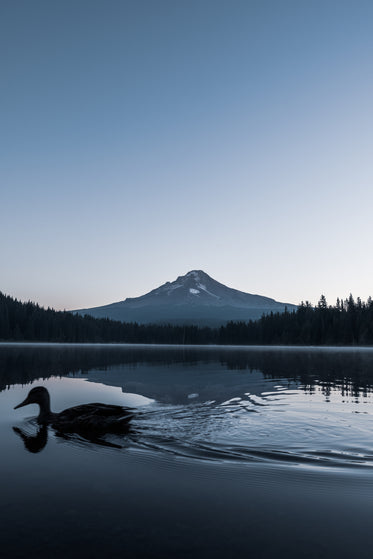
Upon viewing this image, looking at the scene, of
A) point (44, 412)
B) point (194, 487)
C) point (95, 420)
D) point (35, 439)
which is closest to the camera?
point (194, 487)

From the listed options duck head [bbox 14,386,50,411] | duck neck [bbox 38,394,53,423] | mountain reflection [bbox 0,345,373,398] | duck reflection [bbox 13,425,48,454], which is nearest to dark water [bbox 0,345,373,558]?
duck reflection [bbox 13,425,48,454]

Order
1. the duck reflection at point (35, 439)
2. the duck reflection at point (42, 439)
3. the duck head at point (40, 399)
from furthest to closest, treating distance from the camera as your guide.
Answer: the duck head at point (40, 399)
the duck reflection at point (42, 439)
the duck reflection at point (35, 439)

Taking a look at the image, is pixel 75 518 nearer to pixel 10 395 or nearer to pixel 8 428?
pixel 8 428

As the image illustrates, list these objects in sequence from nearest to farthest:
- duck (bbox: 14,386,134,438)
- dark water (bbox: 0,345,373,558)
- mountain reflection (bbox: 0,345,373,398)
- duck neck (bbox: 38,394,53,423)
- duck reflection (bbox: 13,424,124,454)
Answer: dark water (bbox: 0,345,373,558) < duck reflection (bbox: 13,424,124,454) < duck (bbox: 14,386,134,438) < duck neck (bbox: 38,394,53,423) < mountain reflection (bbox: 0,345,373,398)

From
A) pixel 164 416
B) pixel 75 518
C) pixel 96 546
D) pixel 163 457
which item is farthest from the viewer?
pixel 164 416

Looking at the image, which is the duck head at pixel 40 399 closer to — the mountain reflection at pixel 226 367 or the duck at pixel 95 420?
the duck at pixel 95 420

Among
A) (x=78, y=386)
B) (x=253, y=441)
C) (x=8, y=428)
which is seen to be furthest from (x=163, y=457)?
(x=78, y=386)

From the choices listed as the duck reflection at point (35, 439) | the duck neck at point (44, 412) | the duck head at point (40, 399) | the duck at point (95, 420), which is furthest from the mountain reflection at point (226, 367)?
the duck at point (95, 420)

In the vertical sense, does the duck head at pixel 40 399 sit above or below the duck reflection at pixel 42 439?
above

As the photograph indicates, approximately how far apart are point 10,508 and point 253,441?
7.03 m

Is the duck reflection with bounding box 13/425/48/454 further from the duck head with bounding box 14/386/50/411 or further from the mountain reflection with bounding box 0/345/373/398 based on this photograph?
the mountain reflection with bounding box 0/345/373/398

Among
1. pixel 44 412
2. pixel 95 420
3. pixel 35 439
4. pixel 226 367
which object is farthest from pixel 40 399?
pixel 226 367

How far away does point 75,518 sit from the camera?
620 centimetres

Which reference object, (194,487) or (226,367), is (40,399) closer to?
(194,487)
